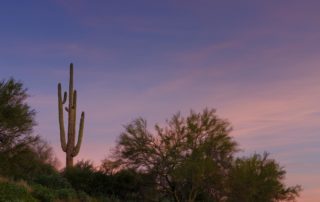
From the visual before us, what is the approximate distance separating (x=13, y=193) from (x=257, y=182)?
22289 mm

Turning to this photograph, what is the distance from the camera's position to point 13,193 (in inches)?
1033

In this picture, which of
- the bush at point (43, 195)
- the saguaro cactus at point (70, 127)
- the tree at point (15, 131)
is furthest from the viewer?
the saguaro cactus at point (70, 127)

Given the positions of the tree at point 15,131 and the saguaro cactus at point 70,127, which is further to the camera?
the saguaro cactus at point 70,127

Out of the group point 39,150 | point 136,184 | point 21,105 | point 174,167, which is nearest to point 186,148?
point 174,167

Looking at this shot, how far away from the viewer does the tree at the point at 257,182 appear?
41125 millimetres

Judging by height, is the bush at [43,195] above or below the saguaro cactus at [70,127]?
below

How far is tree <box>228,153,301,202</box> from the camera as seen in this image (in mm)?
41125

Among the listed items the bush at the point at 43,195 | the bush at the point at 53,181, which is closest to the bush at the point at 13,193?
the bush at the point at 43,195

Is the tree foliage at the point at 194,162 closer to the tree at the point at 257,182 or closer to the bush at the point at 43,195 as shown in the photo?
the tree at the point at 257,182

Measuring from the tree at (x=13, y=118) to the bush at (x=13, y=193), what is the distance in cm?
870

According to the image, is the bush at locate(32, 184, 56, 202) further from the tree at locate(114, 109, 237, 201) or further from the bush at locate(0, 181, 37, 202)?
the tree at locate(114, 109, 237, 201)

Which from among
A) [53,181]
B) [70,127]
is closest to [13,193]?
[53,181]

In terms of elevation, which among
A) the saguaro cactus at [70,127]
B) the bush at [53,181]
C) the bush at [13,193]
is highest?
the saguaro cactus at [70,127]

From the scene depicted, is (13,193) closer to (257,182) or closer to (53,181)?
(53,181)
